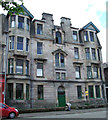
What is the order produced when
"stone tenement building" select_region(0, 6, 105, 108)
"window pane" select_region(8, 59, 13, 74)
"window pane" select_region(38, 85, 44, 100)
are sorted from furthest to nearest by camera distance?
"window pane" select_region(38, 85, 44, 100)
"stone tenement building" select_region(0, 6, 105, 108)
"window pane" select_region(8, 59, 13, 74)

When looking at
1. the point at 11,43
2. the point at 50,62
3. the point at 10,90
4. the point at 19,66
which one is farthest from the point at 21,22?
the point at 10,90

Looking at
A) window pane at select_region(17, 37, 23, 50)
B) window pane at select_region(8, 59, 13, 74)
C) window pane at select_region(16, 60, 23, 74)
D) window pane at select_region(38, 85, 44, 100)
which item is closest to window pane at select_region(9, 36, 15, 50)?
window pane at select_region(17, 37, 23, 50)

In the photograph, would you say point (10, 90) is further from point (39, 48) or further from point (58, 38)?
point (58, 38)

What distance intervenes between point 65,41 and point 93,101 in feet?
41.9

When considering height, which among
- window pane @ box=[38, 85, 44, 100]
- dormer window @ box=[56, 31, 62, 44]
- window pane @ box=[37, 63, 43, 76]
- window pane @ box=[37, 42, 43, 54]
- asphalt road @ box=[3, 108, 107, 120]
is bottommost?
asphalt road @ box=[3, 108, 107, 120]

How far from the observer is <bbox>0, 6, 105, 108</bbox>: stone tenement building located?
2480 centimetres

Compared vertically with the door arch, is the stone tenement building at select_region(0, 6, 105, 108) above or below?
above

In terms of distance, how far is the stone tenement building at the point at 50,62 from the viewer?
24797 mm

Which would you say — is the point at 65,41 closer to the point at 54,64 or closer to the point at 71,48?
the point at 71,48

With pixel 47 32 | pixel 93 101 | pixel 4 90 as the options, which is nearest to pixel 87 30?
pixel 47 32

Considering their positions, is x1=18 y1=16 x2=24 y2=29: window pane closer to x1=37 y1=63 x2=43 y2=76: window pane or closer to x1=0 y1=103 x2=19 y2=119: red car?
x1=37 y1=63 x2=43 y2=76: window pane

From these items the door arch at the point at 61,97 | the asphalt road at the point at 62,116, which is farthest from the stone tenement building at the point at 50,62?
the asphalt road at the point at 62,116

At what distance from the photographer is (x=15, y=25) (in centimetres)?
2614

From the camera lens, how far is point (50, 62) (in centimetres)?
2833
